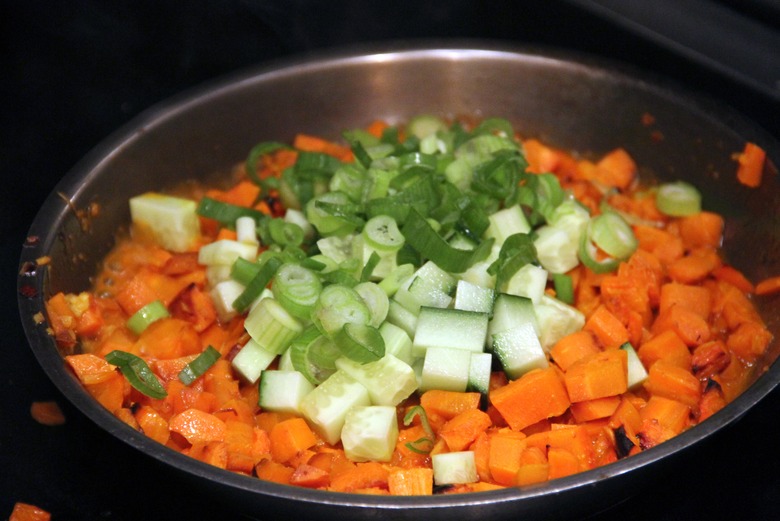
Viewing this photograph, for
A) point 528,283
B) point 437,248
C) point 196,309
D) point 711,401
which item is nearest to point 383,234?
point 437,248

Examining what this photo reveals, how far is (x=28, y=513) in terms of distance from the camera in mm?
1595

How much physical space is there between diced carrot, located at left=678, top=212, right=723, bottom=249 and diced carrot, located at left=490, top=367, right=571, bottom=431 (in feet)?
2.39

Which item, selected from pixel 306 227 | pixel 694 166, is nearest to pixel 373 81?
pixel 306 227

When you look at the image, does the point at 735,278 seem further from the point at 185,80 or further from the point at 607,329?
the point at 185,80

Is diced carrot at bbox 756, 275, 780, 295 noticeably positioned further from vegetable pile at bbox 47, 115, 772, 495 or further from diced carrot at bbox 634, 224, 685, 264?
diced carrot at bbox 634, 224, 685, 264

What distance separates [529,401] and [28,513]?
1.01 m

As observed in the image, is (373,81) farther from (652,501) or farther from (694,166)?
(652,501)

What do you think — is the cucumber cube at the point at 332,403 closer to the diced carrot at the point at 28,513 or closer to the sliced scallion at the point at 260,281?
the sliced scallion at the point at 260,281

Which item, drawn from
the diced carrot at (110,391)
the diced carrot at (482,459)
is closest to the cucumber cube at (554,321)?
the diced carrot at (482,459)

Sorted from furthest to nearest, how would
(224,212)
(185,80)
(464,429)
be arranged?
(185,80) → (224,212) → (464,429)

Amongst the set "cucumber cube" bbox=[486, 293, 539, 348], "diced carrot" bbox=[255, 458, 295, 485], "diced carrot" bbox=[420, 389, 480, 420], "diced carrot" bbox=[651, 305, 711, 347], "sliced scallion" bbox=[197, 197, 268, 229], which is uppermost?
"sliced scallion" bbox=[197, 197, 268, 229]

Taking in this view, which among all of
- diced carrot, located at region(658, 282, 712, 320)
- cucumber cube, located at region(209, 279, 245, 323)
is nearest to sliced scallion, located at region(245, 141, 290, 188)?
cucumber cube, located at region(209, 279, 245, 323)

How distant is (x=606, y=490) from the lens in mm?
1321

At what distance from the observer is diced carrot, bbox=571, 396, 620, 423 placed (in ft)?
5.19
